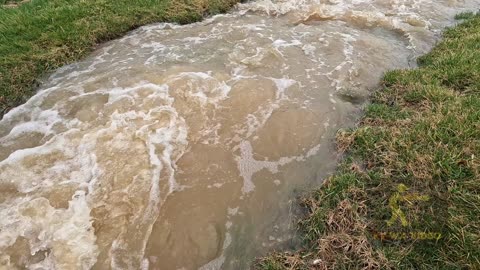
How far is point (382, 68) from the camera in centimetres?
817

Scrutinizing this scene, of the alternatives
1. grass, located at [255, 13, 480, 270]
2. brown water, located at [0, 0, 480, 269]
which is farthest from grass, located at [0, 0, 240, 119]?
grass, located at [255, 13, 480, 270]

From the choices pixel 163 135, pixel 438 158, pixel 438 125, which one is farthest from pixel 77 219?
pixel 438 125

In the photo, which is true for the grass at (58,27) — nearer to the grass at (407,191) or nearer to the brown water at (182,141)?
the brown water at (182,141)

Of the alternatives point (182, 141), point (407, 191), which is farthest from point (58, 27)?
point (407, 191)

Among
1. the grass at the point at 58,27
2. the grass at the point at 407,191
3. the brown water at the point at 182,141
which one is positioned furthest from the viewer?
the grass at the point at 58,27

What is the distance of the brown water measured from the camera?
4660 mm

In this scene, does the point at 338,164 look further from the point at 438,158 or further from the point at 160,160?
the point at 160,160

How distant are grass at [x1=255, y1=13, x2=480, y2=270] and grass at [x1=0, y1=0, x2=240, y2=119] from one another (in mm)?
6096

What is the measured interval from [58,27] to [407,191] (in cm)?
839

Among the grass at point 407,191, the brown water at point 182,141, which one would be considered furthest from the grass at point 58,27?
the grass at point 407,191

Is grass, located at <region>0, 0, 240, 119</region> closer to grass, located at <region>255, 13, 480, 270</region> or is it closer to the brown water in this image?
the brown water

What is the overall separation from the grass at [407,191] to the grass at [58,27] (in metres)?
6.10

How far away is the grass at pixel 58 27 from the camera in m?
7.57

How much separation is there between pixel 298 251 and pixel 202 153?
91.2 inches
